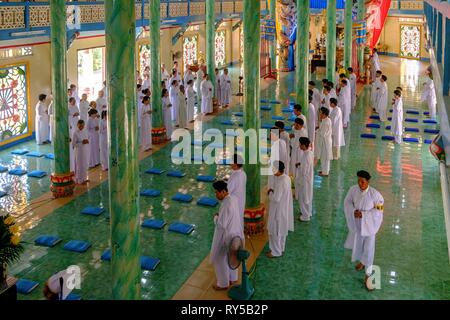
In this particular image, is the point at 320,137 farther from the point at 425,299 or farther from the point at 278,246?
the point at 425,299

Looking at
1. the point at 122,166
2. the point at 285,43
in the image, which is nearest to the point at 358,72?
the point at 285,43

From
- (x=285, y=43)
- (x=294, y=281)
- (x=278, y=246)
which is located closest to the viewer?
(x=294, y=281)

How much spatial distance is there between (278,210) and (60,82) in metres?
5.38

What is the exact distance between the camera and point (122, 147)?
6293 millimetres

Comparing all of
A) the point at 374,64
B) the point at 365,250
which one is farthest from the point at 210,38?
the point at 365,250

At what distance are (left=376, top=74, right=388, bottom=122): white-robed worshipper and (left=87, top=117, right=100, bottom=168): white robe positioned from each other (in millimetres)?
10047

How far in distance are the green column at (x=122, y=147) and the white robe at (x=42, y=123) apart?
10183 millimetres

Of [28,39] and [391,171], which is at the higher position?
[28,39]

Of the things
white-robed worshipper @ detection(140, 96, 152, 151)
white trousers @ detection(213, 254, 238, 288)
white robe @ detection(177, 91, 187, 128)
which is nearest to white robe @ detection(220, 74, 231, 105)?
white robe @ detection(177, 91, 187, 128)

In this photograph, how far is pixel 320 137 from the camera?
1320 cm

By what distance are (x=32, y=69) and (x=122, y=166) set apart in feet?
36.8

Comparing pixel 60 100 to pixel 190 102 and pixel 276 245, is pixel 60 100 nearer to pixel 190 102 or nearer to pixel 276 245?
pixel 276 245

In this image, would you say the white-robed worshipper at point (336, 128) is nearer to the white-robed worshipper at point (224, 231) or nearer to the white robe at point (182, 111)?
the white robe at point (182, 111)

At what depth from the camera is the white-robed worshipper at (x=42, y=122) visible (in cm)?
1567
